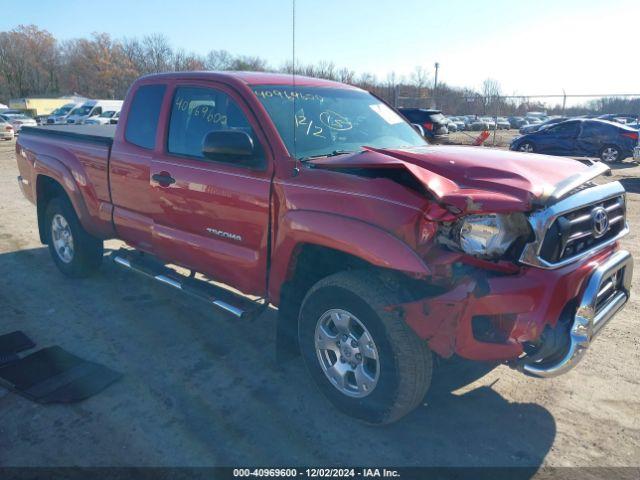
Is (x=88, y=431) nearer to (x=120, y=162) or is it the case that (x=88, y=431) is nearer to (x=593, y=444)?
(x=120, y=162)

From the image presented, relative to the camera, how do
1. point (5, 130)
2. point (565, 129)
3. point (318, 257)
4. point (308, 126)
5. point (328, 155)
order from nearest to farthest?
point (318, 257), point (328, 155), point (308, 126), point (565, 129), point (5, 130)

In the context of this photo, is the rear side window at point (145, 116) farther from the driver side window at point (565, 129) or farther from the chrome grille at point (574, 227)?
the driver side window at point (565, 129)

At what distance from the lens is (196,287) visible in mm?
4023

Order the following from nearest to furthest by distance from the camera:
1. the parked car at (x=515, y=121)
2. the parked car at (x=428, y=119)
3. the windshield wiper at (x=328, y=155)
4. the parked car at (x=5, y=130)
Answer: the windshield wiper at (x=328, y=155)
the parked car at (x=428, y=119)
the parked car at (x=5, y=130)
the parked car at (x=515, y=121)

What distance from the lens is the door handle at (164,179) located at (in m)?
3.98

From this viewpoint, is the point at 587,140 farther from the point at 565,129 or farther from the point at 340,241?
the point at 340,241

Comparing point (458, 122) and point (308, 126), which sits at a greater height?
point (458, 122)

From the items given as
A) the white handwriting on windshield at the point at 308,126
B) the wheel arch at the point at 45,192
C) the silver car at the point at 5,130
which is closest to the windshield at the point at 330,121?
the white handwriting on windshield at the point at 308,126

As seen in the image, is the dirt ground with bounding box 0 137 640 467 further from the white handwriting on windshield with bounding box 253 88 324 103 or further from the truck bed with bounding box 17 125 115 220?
the white handwriting on windshield with bounding box 253 88 324 103

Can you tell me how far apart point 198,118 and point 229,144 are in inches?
39.4

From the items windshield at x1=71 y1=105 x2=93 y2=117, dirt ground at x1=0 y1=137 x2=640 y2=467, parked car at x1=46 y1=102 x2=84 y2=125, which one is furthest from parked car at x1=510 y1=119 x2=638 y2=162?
parked car at x1=46 y1=102 x2=84 y2=125

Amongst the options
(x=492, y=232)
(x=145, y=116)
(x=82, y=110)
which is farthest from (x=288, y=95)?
(x=82, y=110)

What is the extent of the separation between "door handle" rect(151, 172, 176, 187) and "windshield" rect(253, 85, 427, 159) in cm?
98

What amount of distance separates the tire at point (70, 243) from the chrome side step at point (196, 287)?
2.00 feet
